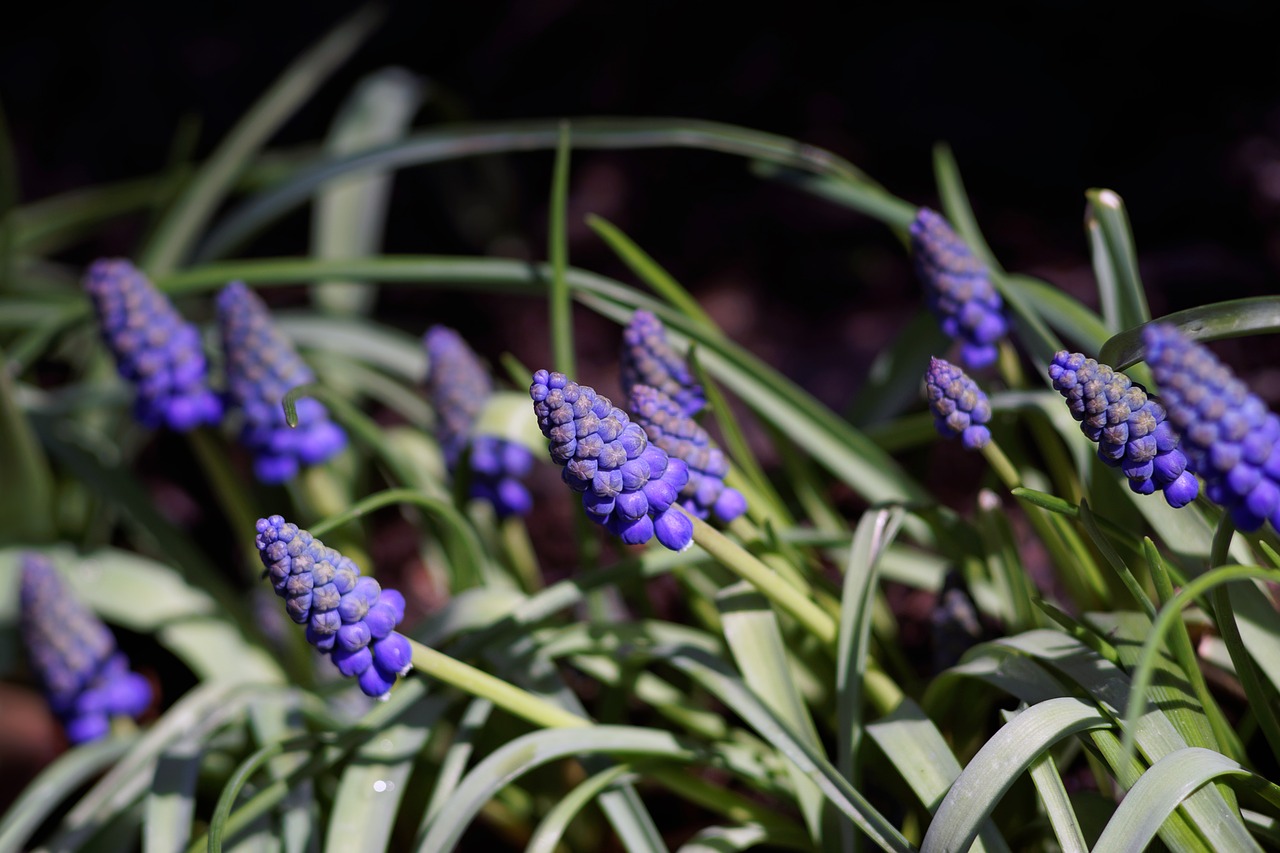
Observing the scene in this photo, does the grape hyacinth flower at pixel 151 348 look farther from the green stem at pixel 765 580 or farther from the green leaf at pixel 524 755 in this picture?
the green stem at pixel 765 580

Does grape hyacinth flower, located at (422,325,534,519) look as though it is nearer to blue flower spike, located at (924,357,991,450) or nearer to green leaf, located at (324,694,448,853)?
green leaf, located at (324,694,448,853)

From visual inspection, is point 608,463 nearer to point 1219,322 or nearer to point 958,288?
point 958,288

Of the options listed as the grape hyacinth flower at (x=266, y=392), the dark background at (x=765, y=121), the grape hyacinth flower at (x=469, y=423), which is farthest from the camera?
the dark background at (x=765, y=121)

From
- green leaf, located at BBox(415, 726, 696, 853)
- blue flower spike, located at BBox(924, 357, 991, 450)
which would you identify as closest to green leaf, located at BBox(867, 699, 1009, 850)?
green leaf, located at BBox(415, 726, 696, 853)

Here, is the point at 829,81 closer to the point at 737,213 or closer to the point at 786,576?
the point at 737,213

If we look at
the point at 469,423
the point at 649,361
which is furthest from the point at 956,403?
the point at 469,423

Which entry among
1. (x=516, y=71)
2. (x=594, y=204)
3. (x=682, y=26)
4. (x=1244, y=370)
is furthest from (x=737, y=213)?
(x=1244, y=370)

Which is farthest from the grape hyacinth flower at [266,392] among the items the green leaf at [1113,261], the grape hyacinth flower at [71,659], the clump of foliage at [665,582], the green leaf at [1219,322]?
the green leaf at [1113,261]
